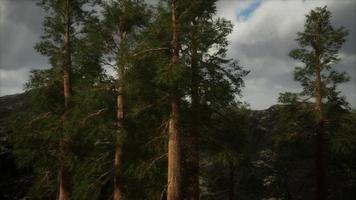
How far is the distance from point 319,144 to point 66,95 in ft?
39.2

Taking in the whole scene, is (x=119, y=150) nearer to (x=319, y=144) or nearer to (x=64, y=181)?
(x=64, y=181)

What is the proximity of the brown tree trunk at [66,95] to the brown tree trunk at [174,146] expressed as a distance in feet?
18.2

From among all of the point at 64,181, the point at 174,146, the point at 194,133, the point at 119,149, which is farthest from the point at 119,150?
the point at 174,146

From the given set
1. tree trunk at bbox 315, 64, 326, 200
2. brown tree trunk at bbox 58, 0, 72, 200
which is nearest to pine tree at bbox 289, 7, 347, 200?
tree trunk at bbox 315, 64, 326, 200

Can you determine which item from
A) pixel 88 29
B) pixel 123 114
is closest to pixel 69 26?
pixel 88 29

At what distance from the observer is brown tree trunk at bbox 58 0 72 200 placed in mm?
17078

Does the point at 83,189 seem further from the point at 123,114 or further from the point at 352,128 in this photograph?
the point at 352,128

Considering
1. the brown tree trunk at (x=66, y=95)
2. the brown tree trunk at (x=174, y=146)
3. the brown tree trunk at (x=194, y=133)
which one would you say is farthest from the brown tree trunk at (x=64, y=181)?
the brown tree trunk at (x=174, y=146)

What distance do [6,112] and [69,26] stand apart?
27312mm

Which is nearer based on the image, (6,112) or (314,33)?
(314,33)

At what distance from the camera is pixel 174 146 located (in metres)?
13.2

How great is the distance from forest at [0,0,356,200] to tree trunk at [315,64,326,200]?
0.05 metres

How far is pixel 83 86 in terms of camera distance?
675 inches

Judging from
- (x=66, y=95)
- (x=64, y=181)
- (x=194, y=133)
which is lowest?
(x=64, y=181)
